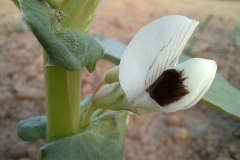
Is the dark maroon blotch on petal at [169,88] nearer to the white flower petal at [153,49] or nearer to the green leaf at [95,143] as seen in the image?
the white flower petal at [153,49]

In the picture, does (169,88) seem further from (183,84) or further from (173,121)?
(173,121)

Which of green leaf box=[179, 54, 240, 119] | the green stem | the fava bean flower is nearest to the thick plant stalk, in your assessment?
the green stem

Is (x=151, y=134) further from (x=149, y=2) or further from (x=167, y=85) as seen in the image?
(x=149, y=2)

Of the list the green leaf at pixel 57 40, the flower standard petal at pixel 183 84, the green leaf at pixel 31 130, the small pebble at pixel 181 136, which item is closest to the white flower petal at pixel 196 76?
the flower standard petal at pixel 183 84

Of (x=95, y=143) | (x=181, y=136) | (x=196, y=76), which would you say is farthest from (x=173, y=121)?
(x=196, y=76)

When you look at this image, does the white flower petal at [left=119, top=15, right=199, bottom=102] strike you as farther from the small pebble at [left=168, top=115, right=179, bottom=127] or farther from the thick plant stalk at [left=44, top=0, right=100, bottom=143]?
the small pebble at [left=168, top=115, right=179, bottom=127]

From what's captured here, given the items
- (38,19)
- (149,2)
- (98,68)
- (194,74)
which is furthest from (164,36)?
(149,2)
